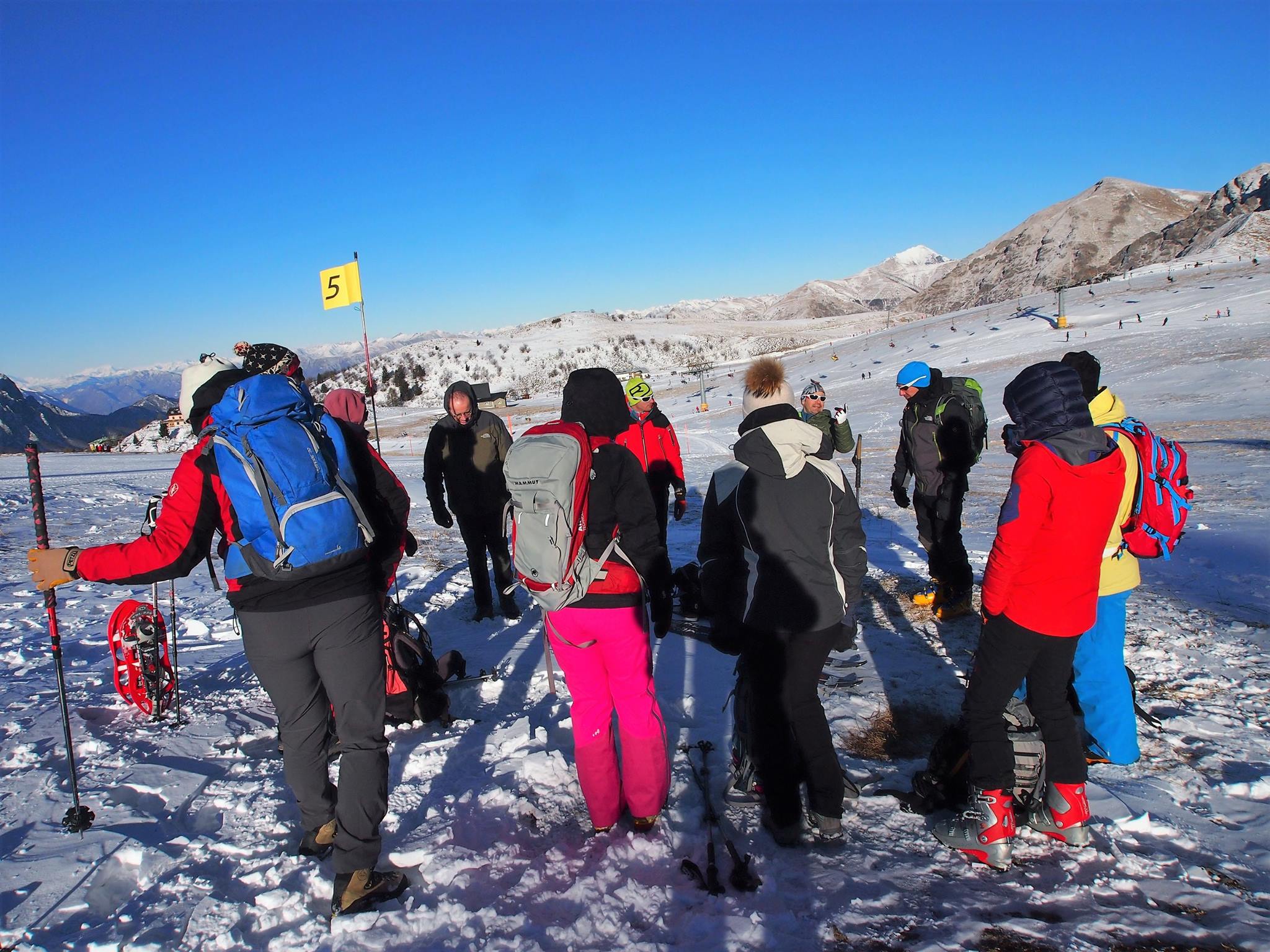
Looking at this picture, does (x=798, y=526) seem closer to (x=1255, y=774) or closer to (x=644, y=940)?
(x=644, y=940)

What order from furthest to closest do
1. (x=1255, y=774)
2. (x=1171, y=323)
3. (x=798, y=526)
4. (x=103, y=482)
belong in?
1. (x=1171, y=323)
2. (x=103, y=482)
3. (x=1255, y=774)
4. (x=798, y=526)

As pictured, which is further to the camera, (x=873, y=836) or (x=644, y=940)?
(x=873, y=836)

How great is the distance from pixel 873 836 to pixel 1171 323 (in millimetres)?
34484

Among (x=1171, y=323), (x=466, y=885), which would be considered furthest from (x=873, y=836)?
(x=1171, y=323)

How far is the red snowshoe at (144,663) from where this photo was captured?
420 centimetres

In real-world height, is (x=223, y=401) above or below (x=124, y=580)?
above

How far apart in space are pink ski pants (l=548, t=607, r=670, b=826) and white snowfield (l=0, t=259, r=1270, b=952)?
0.20 metres

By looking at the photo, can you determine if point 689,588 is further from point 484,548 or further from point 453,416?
point 453,416

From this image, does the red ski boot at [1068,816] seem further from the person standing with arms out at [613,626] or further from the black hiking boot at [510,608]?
the black hiking boot at [510,608]

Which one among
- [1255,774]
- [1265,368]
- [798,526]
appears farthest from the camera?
[1265,368]

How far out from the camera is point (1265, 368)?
1936 centimetres

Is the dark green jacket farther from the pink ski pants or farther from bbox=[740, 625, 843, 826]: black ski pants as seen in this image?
the pink ski pants

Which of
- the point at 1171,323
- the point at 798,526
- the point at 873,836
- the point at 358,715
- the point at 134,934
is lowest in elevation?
the point at 873,836

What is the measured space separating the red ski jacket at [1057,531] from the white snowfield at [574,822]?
1.08 metres
